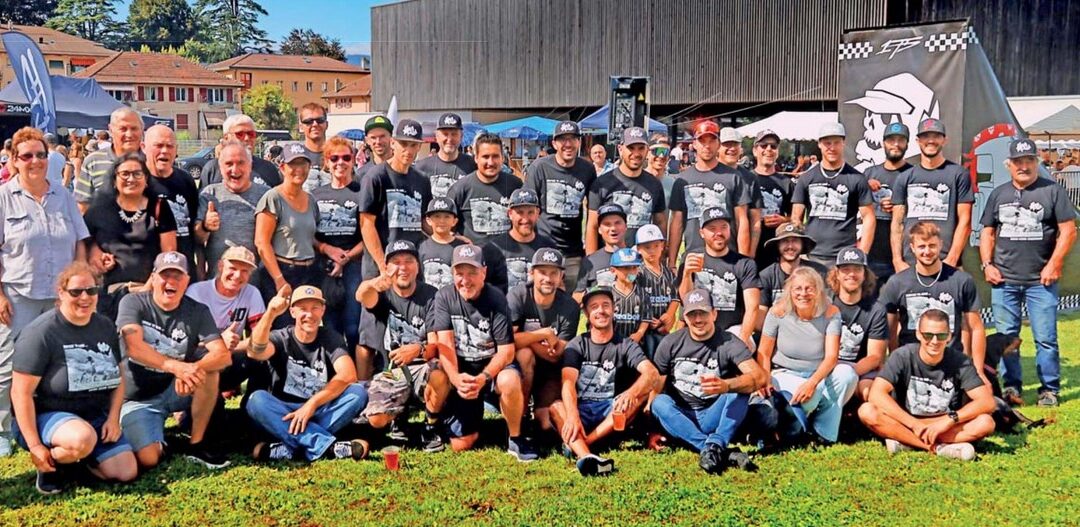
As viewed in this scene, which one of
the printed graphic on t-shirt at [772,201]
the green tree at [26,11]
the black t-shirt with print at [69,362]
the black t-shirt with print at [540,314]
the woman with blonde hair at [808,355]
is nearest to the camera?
the black t-shirt with print at [69,362]

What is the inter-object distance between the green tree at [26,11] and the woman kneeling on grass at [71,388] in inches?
4041

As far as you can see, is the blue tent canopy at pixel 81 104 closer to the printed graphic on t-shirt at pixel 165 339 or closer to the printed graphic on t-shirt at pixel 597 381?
the printed graphic on t-shirt at pixel 165 339

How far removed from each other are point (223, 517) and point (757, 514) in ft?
9.05

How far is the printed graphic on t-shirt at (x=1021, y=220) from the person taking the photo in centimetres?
673

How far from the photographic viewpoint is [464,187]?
266 inches

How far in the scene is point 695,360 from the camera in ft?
18.7

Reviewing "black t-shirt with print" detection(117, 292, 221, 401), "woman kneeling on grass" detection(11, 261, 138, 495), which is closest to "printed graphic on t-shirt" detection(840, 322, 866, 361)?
"black t-shirt with print" detection(117, 292, 221, 401)

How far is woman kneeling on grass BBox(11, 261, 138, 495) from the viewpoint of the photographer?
479 centimetres

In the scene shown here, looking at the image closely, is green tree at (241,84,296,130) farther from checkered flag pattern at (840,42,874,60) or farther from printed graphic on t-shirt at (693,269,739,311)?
printed graphic on t-shirt at (693,269,739,311)

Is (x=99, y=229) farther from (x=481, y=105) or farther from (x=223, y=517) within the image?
(x=481, y=105)

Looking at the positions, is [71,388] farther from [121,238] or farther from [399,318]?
[399,318]

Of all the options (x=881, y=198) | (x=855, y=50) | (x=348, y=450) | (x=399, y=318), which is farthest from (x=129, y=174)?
(x=855, y=50)

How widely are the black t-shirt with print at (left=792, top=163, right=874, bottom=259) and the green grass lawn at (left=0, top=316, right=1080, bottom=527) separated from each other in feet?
5.91

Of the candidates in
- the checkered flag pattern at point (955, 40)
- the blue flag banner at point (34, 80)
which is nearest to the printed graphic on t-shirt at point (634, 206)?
the checkered flag pattern at point (955, 40)
